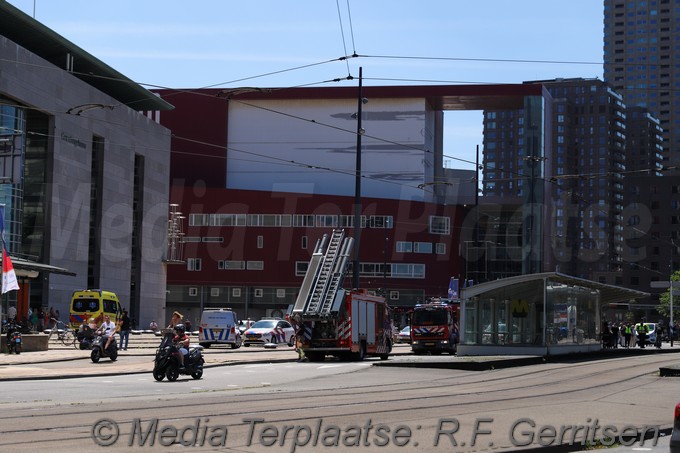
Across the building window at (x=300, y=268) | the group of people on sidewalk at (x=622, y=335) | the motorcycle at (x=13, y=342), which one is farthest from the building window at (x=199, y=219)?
the motorcycle at (x=13, y=342)

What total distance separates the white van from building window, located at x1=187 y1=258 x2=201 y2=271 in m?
56.9

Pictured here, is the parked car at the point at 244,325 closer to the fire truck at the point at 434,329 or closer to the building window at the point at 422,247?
the fire truck at the point at 434,329

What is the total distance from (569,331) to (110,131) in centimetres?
4660

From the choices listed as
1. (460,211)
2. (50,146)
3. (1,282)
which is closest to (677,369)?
(1,282)

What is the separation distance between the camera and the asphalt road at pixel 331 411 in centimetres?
1223

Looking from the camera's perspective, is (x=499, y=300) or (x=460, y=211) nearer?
(x=499, y=300)

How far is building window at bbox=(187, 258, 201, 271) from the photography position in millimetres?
105375

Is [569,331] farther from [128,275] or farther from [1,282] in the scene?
[128,275]

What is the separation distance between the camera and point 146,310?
3418 inches

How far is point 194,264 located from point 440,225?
86.8 feet

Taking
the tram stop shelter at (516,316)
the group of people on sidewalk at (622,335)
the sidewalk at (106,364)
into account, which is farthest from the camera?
the group of people on sidewalk at (622,335)

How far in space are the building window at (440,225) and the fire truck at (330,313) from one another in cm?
6837

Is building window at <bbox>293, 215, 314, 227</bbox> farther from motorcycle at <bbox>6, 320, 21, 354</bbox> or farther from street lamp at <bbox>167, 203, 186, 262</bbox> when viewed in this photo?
motorcycle at <bbox>6, 320, 21, 354</bbox>

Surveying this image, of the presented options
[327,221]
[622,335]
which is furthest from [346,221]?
[622,335]
